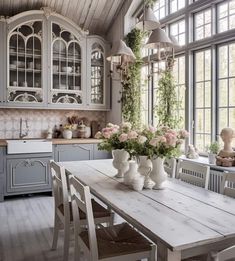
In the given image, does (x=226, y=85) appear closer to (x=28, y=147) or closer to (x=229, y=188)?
→ (x=229, y=188)

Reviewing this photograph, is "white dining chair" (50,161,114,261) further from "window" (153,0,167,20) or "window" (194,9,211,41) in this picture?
"window" (153,0,167,20)

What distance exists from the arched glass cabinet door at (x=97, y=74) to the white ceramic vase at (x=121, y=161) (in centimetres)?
286

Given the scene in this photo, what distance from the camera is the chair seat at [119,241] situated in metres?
1.91

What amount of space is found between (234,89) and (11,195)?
352cm

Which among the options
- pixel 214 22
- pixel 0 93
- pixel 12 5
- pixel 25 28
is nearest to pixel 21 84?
pixel 0 93

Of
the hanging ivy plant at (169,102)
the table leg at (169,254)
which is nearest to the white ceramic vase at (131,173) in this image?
the table leg at (169,254)

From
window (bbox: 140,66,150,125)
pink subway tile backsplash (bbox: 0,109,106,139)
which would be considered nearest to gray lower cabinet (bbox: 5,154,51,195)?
pink subway tile backsplash (bbox: 0,109,106,139)

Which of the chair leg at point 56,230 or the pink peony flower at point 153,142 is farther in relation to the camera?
the chair leg at point 56,230

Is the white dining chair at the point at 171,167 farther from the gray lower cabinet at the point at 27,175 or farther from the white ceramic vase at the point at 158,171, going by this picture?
the gray lower cabinet at the point at 27,175

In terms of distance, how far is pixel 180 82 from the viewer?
14.2 feet

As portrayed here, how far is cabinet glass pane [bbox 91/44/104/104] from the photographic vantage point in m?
5.50

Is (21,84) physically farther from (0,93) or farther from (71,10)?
(71,10)

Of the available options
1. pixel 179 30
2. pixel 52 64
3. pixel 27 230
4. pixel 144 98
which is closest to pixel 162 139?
pixel 27 230

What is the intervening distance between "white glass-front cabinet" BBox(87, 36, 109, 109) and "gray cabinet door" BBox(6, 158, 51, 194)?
1423mm
